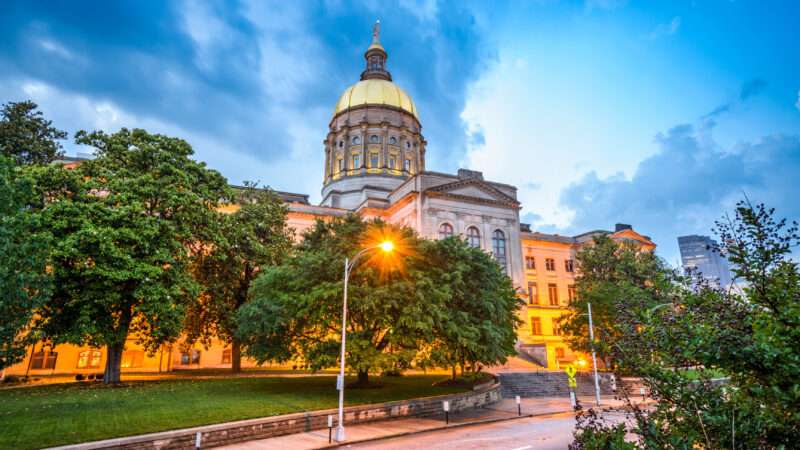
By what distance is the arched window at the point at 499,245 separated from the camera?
176 ft

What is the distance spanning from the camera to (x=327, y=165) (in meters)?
78.4

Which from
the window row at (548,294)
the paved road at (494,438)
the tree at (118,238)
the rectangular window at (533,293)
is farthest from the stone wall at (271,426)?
the window row at (548,294)

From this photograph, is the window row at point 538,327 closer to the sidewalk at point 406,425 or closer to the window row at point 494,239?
the window row at point 494,239

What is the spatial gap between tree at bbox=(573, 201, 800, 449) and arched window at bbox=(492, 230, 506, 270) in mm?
47704

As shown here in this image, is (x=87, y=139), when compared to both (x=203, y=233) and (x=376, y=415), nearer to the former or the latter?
(x=203, y=233)

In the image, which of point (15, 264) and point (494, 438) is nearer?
point (15, 264)

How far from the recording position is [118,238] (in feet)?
83.7

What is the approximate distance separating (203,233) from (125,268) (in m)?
6.64

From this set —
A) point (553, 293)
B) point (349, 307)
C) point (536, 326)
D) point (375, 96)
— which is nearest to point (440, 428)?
point (349, 307)

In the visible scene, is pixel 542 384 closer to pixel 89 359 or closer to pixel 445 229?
pixel 445 229

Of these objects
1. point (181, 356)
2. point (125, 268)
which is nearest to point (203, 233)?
point (125, 268)

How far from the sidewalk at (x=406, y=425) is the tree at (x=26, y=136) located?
28798 mm

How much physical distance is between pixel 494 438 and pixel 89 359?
42.3m

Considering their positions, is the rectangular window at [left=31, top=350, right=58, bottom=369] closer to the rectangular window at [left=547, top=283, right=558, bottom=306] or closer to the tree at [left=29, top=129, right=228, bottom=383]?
the tree at [left=29, top=129, right=228, bottom=383]
